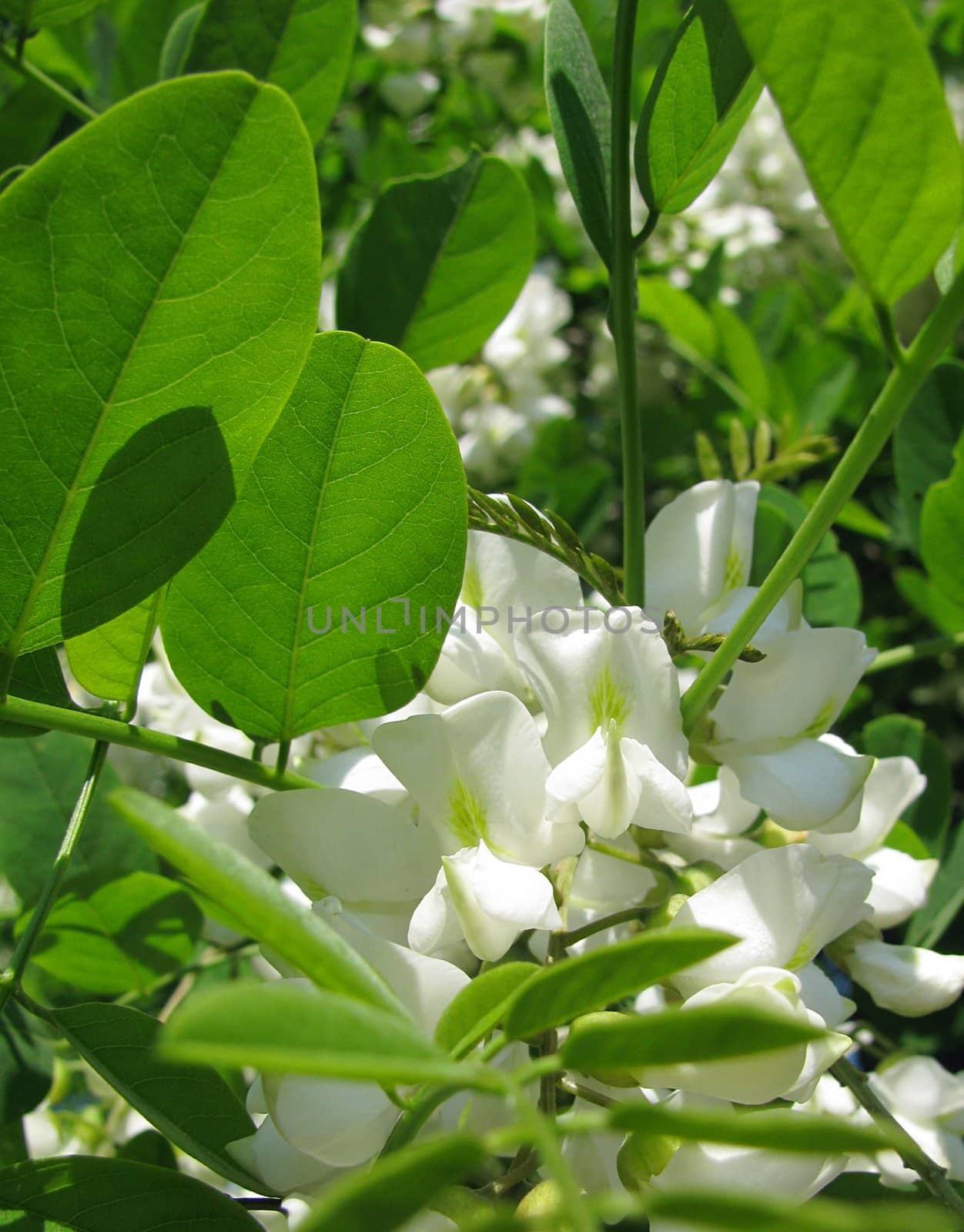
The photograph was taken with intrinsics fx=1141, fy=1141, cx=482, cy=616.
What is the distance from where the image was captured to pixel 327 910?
0.51 metres

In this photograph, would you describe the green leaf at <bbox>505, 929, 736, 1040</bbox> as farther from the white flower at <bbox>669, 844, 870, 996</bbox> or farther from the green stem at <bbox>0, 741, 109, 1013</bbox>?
the green stem at <bbox>0, 741, 109, 1013</bbox>

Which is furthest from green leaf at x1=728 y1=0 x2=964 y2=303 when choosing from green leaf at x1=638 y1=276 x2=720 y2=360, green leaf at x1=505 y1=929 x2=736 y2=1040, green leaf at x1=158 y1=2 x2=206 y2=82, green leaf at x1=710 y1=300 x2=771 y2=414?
green leaf at x1=638 y1=276 x2=720 y2=360

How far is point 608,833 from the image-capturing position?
0.55m

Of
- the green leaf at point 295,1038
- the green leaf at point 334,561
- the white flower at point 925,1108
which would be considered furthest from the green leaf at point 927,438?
the green leaf at point 295,1038

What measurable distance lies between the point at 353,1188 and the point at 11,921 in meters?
0.83

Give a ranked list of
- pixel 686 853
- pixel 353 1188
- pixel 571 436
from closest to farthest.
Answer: pixel 353 1188 → pixel 686 853 → pixel 571 436

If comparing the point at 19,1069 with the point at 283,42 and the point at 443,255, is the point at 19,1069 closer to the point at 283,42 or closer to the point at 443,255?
the point at 443,255

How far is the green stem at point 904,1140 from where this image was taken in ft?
1.92

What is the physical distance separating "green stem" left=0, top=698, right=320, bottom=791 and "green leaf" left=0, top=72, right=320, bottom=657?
0.05m

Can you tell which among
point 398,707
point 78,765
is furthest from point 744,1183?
point 78,765

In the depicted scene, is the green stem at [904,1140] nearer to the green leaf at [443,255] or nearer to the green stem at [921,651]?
the green stem at [921,651]

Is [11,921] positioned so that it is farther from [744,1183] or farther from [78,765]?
[744,1183]

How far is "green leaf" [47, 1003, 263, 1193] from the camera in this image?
563 millimetres

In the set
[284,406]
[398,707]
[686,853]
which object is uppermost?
[284,406]
